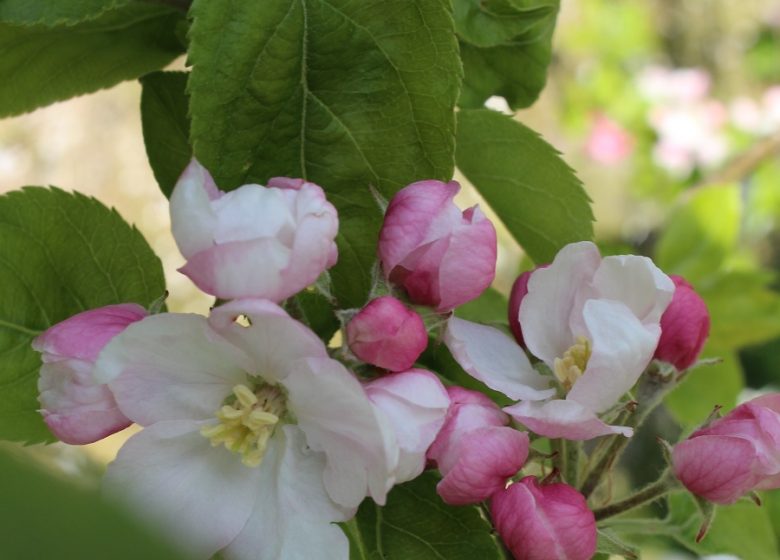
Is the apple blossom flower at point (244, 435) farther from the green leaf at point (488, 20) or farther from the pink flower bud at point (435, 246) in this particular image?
the green leaf at point (488, 20)

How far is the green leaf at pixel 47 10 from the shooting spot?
1.73ft

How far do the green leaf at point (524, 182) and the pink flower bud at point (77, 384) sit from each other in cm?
27

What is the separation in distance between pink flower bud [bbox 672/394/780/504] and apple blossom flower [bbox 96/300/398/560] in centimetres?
17

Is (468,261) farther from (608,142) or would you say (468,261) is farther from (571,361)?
(608,142)

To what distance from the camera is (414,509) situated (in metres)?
0.52

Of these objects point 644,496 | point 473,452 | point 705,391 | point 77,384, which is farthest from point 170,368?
point 705,391

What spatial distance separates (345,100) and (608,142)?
236 cm

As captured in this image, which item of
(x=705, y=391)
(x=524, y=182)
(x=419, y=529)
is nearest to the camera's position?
(x=419, y=529)

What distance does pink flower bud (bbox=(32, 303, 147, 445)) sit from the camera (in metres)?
0.43

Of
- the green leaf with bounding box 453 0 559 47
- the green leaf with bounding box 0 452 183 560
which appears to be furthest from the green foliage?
the green leaf with bounding box 0 452 183 560

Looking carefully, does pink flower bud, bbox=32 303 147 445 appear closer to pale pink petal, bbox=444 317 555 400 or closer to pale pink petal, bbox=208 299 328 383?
pale pink petal, bbox=208 299 328 383

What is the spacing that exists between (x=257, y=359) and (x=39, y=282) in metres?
0.17

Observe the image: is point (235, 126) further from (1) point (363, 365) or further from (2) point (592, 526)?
(2) point (592, 526)

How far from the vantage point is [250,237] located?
0.40 metres
